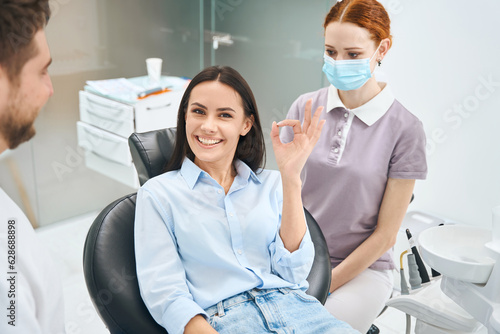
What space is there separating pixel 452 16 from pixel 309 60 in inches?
40.4

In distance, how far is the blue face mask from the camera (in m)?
1.82

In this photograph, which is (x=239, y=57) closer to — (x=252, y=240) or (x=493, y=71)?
(x=493, y=71)

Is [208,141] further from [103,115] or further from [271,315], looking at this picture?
[103,115]

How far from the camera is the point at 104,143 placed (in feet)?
10.5

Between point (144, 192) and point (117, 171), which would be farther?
point (117, 171)

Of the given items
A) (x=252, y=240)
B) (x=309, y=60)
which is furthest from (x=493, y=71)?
(x=252, y=240)

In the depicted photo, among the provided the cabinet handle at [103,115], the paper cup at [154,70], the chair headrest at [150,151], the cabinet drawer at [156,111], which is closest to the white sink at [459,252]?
the chair headrest at [150,151]

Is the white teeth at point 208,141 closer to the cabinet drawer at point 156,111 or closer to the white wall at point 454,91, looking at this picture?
the white wall at point 454,91

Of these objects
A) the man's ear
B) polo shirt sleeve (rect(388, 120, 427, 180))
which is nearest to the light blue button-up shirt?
polo shirt sleeve (rect(388, 120, 427, 180))

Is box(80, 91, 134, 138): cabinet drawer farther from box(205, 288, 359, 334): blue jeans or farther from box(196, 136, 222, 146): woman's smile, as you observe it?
box(205, 288, 359, 334): blue jeans

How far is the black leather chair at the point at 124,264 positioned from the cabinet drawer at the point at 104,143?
1417mm

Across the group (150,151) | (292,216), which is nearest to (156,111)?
(150,151)

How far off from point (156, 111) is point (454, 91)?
1.74 metres

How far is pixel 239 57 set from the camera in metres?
3.59
